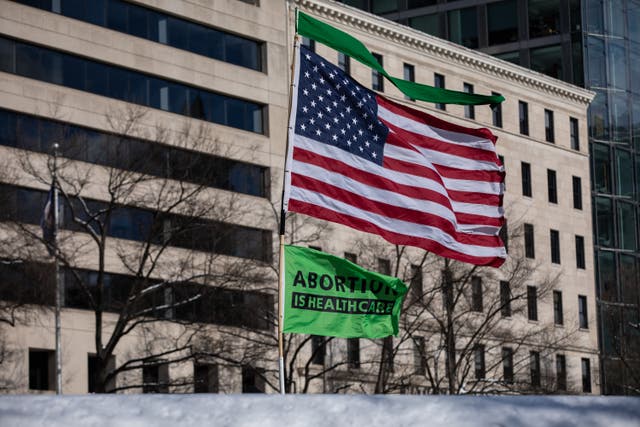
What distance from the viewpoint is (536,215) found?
85188mm

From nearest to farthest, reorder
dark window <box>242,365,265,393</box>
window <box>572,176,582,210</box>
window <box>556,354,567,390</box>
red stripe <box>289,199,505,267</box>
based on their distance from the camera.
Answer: red stripe <box>289,199,505,267</box> → dark window <box>242,365,265,393</box> → window <box>556,354,567,390</box> → window <box>572,176,582,210</box>

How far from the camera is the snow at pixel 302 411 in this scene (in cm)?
344

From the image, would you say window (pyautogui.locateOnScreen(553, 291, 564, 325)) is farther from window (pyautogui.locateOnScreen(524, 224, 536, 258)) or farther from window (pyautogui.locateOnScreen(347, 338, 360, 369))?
window (pyautogui.locateOnScreen(347, 338, 360, 369))

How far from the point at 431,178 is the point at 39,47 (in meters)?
43.6

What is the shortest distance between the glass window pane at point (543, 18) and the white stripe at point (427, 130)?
73.7 metres

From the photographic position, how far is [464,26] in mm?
91500

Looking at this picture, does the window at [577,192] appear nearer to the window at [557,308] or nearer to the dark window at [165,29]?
the window at [557,308]

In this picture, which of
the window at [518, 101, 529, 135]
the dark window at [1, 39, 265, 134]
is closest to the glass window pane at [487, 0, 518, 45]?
the window at [518, 101, 529, 135]

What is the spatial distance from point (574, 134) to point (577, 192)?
3.72m

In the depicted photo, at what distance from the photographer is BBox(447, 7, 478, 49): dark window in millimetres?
91062

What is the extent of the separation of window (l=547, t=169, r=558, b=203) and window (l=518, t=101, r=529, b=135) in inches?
128

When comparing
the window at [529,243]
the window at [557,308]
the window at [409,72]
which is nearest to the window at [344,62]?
the window at [409,72]

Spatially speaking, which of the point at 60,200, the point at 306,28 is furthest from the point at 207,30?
the point at 306,28

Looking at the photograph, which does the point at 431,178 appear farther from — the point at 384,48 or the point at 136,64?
the point at 384,48
